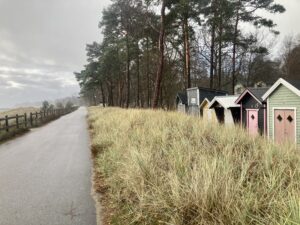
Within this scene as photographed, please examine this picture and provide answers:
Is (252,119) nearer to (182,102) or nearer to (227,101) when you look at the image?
(227,101)

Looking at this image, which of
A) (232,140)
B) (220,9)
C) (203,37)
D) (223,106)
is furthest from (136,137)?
(203,37)

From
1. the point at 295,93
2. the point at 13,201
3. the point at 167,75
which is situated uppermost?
the point at 167,75

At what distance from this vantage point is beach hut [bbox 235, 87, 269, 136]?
65.0 ft

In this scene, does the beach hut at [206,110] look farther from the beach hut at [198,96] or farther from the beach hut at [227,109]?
the beach hut at [198,96]

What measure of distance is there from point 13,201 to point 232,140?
195 inches

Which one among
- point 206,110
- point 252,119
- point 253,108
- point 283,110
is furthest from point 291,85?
point 206,110

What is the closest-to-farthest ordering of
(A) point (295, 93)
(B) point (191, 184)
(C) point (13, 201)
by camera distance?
(B) point (191, 184) → (C) point (13, 201) → (A) point (295, 93)

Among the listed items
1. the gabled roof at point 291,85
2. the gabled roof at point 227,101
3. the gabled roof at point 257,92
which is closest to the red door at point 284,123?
the gabled roof at point 291,85

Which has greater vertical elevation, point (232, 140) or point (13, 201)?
point (232, 140)

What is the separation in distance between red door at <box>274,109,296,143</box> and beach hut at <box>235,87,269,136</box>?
1.15 metres

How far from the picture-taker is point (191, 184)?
454 cm

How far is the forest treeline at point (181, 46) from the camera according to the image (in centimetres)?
2958

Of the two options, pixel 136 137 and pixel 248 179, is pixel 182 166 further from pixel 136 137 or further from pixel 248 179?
pixel 136 137

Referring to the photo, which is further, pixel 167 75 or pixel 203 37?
pixel 167 75
